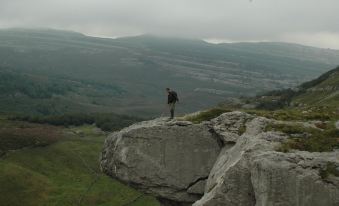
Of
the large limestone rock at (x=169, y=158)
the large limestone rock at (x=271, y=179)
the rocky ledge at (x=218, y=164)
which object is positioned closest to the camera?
the large limestone rock at (x=271, y=179)

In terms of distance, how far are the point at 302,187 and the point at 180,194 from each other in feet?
39.5

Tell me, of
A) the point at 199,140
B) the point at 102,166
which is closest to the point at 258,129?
the point at 199,140

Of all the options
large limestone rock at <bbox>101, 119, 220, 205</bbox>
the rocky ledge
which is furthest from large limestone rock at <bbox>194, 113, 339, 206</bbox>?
large limestone rock at <bbox>101, 119, 220, 205</bbox>

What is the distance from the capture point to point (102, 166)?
41.4 m

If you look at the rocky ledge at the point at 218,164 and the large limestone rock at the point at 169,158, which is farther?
the large limestone rock at the point at 169,158

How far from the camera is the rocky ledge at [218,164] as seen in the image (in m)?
27.4

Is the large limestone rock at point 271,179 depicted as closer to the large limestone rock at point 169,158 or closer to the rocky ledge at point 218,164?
the rocky ledge at point 218,164

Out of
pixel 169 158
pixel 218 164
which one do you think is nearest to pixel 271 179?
pixel 218 164

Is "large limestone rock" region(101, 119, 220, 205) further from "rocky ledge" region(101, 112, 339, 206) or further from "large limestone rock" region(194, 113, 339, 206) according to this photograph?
"large limestone rock" region(194, 113, 339, 206)

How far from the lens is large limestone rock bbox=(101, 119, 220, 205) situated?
122 feet

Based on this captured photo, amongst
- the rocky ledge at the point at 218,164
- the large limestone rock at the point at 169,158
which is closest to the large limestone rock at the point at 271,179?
the rocky ledge at the point at 218,164

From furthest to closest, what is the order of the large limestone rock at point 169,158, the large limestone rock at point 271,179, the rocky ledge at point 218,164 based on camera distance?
the large limestone rock at point 169,158
the rocky ledge at point 218,164
the large limestone rock at point 271,179

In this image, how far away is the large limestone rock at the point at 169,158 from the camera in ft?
122

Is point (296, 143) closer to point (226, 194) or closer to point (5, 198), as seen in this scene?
point (226, 194)
